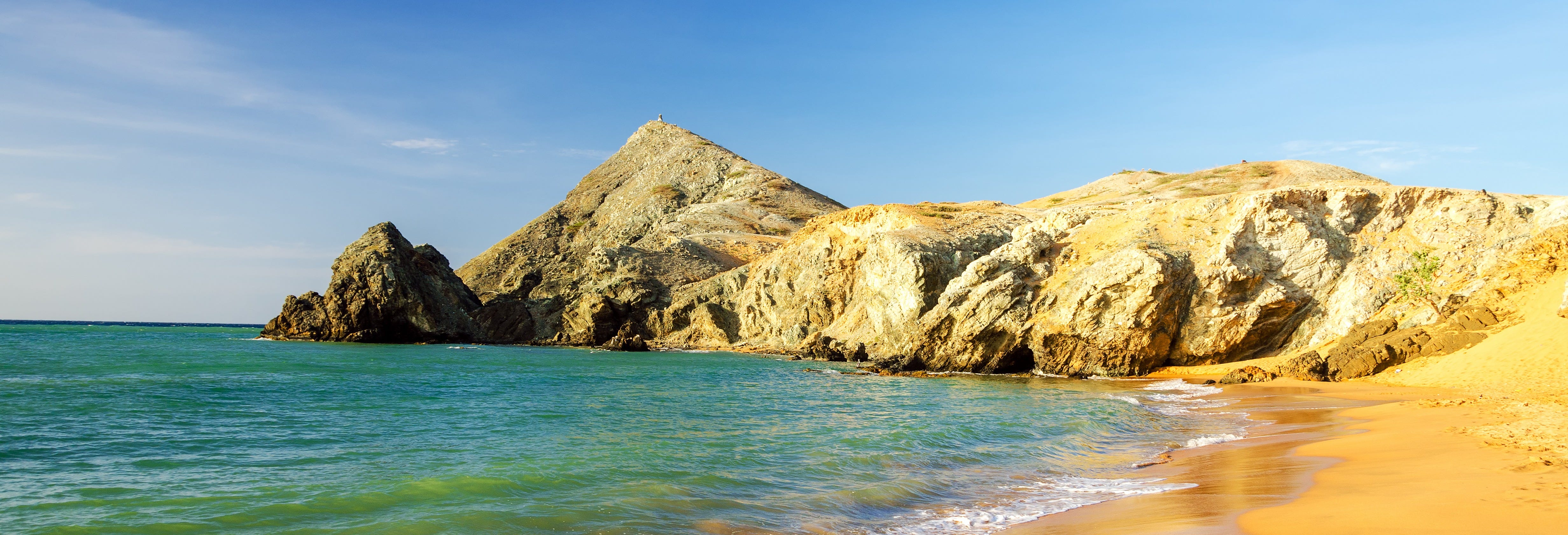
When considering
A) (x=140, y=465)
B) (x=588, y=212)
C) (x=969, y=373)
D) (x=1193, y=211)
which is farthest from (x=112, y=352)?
(x=588, y=212)

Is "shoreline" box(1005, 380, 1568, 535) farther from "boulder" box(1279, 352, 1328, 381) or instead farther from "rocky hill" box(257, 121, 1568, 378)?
"rocky hill" box(257, 121, 1568, 378)

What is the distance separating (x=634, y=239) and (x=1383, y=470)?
304 ft

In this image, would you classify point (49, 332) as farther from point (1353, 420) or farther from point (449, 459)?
point (1353, 420)

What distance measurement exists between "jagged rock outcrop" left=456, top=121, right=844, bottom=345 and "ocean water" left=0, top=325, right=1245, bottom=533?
3571cm

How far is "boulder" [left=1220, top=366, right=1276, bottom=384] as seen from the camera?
2498 centimetres

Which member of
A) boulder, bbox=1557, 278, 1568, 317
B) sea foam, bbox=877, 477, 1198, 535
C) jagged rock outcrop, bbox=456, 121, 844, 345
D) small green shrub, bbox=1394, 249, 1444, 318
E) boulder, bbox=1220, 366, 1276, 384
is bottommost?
sea foam, bbox=877, 477, 1198, 535

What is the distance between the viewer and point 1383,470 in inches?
383

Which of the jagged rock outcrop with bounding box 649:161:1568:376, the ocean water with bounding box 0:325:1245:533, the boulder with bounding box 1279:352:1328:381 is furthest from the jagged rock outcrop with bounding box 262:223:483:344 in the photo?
the boulder with bounding box 1279:352:1328:381

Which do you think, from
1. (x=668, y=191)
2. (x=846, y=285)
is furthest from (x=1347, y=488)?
(x=668, y=191)

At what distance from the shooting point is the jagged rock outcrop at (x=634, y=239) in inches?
2559

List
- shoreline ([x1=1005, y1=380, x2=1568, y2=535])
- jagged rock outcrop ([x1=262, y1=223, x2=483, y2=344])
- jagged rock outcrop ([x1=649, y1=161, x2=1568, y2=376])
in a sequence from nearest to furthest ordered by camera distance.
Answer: shoreline ([x1=1005, y1=380, x2=1568, y2=535])
jagged rock outcrop ([x1=649, y1=161, x2=1568, y2=376])
jagged rock outcrop ([x1=262, y1=223, x2=483, y2=344])

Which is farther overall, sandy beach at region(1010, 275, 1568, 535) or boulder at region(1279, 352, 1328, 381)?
boulder at region(1279, 352, 1328, 381)

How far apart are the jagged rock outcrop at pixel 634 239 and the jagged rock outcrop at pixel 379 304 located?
4.45 m

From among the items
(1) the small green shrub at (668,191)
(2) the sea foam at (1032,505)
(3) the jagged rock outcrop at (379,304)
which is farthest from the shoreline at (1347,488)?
(1) the small green shrub at (668,191)
